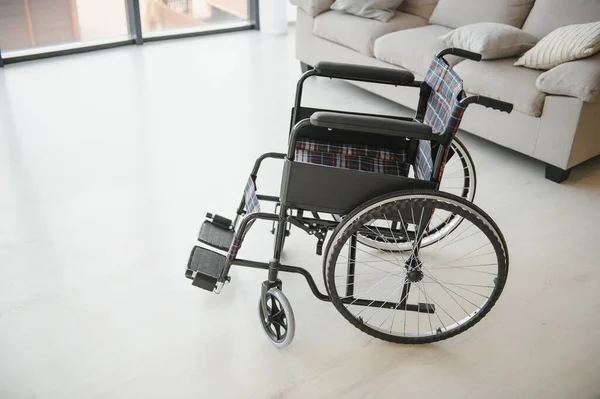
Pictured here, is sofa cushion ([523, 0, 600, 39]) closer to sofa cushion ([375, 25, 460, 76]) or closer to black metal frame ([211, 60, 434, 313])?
sofa cushion ([375, 25, 460, 76])

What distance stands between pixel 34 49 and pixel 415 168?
10.5 feet

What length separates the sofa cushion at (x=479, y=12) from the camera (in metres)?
3.35

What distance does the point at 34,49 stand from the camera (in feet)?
13.7

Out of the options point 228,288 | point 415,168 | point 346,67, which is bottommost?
point 228,288

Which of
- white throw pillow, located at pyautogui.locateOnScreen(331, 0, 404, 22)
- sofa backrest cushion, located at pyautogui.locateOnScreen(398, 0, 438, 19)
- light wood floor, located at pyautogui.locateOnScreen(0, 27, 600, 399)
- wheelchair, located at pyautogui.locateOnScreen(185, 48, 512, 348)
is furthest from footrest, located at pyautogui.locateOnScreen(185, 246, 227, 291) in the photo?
sofa backrest cushion, located at pyautogui.locateOnScreen(398, 0, 438, 19)

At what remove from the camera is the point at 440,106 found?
190cm

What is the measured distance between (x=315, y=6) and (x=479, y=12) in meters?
0.97

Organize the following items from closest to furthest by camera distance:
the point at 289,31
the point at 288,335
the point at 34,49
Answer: the point at 288,335, the point at 34,49, the point at 289,31

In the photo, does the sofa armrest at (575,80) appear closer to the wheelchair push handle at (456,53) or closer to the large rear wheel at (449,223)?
the large rear wheel at (449,223)

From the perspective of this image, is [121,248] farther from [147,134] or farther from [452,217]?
[452,217]

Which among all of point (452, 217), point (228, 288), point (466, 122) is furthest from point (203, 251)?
point (466, 122)

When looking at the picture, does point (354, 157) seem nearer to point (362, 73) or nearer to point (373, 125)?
point (362, 73)

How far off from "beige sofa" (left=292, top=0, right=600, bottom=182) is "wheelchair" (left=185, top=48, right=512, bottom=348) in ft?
2.24

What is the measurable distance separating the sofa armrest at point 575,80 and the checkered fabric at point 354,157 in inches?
39.2
